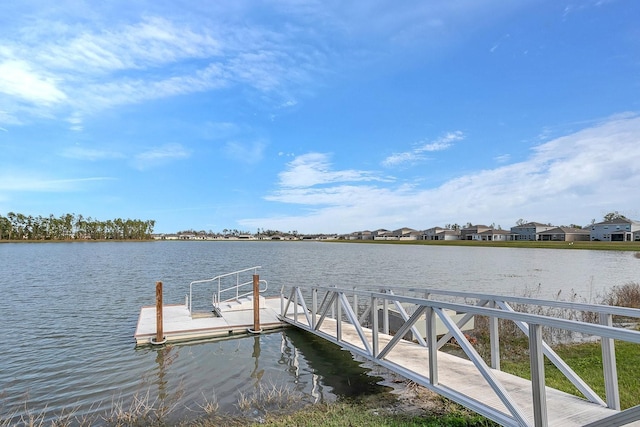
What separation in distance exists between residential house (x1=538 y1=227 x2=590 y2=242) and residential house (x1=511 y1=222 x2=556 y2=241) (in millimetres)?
3574

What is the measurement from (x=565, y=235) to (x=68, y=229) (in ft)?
502

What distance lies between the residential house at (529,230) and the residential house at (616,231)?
12478 mm

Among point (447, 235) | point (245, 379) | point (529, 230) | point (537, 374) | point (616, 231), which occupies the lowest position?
point (245, 379)

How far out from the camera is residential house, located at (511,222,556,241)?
108 m

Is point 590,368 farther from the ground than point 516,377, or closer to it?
closer to it

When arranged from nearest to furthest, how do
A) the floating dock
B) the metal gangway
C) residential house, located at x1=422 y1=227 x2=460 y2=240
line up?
1. the metal gangway
2. the floating dock
3. residential house, located at x1=422 y1=227 x2=460 y2=240

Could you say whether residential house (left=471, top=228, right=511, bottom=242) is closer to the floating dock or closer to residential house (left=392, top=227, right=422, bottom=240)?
residential house (left=392, top=227, right=422, bottom=240)

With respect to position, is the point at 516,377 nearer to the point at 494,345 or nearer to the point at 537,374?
the point at 494,345

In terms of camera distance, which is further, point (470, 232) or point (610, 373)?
point (470, 232)

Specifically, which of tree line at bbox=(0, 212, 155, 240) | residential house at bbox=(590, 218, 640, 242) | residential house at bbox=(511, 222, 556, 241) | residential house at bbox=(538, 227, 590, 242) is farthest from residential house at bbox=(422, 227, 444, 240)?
tree line at bbox=(0, 212, 155, 240)

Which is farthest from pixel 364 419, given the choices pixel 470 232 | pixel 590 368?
pixel 470 232

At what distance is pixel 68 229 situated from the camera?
405ft

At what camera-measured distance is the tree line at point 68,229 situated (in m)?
111

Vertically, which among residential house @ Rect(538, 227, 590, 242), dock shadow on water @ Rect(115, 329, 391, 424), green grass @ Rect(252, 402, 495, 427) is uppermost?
residential house @ Rect(538, 227, 590, 242)
